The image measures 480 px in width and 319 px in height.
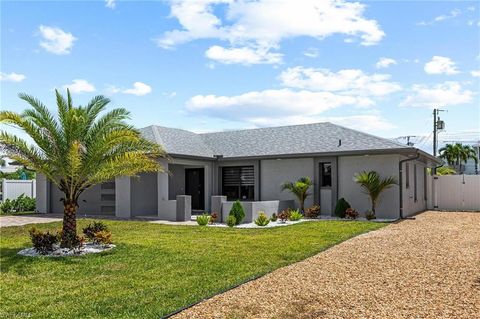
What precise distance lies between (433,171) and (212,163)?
17587 mm

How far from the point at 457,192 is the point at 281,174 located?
1174cm

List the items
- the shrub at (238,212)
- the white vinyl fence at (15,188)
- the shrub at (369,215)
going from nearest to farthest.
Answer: the shrub at (238,212), the shrub at (369,215), the white vinyl fence at (15,188)

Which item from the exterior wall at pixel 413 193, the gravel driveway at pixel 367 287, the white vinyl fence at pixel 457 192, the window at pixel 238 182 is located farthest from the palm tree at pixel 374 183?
the white vinyl fence at pixel 457 192

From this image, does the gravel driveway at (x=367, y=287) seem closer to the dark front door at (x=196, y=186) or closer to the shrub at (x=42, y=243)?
the shrub at (x=42, y=243)

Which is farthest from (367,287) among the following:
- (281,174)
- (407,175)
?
(407,175)

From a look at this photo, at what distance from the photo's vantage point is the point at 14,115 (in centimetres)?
1042

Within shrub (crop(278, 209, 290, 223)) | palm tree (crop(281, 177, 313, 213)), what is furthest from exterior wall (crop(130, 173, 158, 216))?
shrub (crop(278, 209, 290, 223))

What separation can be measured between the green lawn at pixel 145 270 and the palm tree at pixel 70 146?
198 centimetres

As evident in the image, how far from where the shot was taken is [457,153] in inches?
2472

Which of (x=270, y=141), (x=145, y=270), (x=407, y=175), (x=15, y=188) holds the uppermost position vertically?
(x=270, y=141)

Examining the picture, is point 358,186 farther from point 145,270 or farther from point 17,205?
point 17,205

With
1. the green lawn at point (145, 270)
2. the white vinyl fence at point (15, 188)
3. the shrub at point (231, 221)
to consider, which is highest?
the white vinyl fence at point (15, 188)

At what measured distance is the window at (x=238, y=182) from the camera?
2323 cm

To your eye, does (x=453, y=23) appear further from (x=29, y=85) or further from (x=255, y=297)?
(x=29, y=85)
